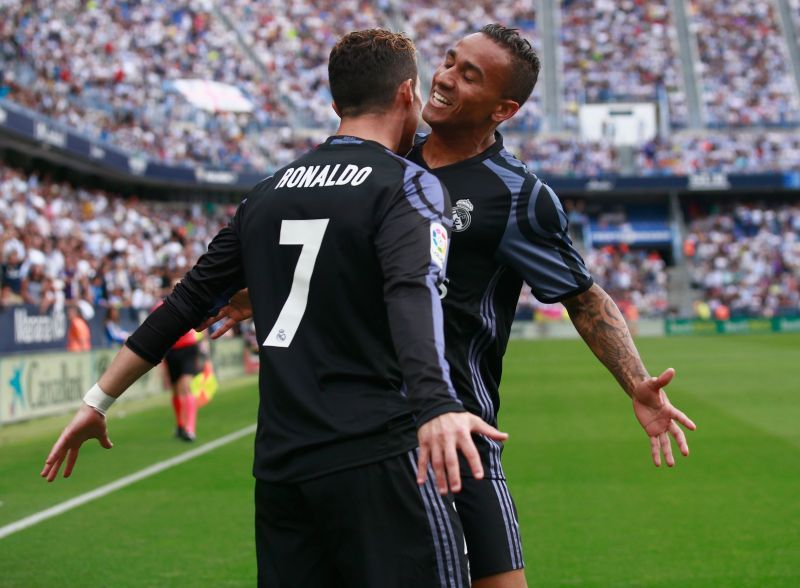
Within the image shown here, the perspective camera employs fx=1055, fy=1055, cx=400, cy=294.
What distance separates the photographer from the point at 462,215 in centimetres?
376

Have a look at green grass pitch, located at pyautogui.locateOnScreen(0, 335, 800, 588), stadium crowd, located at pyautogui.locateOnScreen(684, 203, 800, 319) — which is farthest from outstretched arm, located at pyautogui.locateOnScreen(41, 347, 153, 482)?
stadium crowd, located at pyautogui.locateOnScreen(684, 203, 800, 319)

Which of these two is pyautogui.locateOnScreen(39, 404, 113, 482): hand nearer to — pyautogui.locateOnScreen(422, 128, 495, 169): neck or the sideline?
pyautogui.locateOnScreen(422, 128, 495, 169): neck

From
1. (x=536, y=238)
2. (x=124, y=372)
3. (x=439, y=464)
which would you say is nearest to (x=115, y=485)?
(x=124, y=372)

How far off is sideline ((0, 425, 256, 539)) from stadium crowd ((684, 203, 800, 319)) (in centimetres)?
3577

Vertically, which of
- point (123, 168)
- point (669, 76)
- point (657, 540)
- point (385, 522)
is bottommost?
point (657, 540)

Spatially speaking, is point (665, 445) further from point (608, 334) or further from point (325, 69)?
point (325, 69)

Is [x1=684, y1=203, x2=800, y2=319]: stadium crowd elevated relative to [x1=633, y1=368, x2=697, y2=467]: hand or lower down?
elevated

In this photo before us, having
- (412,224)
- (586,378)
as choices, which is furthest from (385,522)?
(586,378)

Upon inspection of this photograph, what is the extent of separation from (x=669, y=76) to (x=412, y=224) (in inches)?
2117

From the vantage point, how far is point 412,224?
2.87 metres

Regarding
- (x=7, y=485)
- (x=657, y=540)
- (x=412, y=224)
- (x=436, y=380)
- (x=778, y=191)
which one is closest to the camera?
(x=436, y=380)

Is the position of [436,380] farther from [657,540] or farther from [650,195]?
[650,195]

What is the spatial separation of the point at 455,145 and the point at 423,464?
163cm

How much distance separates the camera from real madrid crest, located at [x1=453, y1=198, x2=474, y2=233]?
3.75m
